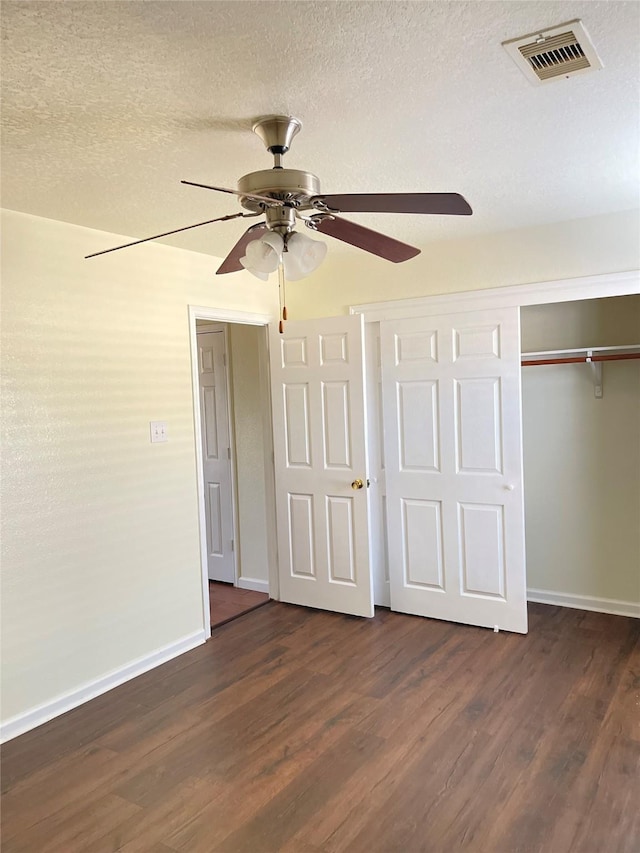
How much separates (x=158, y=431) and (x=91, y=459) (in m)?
0.46

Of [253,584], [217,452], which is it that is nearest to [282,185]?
[217,452]

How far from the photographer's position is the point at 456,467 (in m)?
3.82

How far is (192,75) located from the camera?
1.75 meters

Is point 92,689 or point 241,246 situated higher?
point 241,246

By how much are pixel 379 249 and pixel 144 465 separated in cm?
190

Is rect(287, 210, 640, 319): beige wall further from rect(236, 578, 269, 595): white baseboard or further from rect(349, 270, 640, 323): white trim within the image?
rect(236, 578, 269, 595): white baseboard

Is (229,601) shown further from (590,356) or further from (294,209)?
(294,209)

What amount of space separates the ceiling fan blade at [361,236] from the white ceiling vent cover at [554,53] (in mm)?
607

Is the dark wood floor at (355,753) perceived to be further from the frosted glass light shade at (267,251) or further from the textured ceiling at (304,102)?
the textured ceiling at (304,102)

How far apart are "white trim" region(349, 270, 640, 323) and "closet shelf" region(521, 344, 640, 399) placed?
45cm

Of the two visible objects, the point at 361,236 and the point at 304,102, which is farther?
the point at 361,236

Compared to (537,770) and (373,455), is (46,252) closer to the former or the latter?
(373,455)

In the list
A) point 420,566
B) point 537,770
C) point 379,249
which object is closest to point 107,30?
point 379,249

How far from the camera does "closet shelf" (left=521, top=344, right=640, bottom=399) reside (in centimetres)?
374
